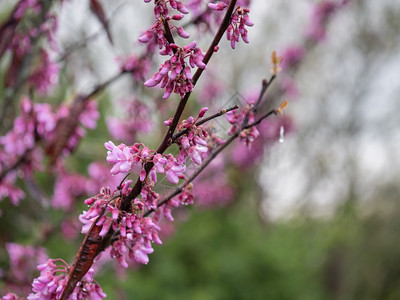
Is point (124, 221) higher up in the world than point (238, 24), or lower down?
lower down

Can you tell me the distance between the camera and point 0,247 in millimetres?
2918

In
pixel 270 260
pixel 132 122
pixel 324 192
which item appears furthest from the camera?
pixel 324 192

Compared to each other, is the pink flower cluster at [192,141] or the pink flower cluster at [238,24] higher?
the pink flower cluster at [238,24]

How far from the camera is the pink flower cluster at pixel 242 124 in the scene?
4.35 feet

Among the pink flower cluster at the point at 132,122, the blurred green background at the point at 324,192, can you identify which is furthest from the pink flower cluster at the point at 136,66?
the blurred green background at the point at 324,192

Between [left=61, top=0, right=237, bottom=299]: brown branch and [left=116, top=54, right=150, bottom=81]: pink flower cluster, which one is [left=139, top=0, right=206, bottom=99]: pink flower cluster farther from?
[left=116, top=54, right=150, bottom=81]: pink flower cluster

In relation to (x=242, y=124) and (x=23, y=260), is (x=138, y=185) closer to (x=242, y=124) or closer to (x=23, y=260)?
(x=242, y=124)

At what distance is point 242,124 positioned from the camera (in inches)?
53.6

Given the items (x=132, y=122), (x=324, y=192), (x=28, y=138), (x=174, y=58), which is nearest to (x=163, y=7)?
(x=174, y=58)

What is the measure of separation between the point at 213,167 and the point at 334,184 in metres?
6.73

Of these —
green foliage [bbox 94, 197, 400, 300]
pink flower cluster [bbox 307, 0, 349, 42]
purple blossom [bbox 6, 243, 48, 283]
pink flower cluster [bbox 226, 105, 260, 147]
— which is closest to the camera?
pink flower cluster [bbox 226, 105, 260, 147]

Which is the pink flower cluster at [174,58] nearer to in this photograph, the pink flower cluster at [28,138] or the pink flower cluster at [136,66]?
the pink flower cluster at [136,66]

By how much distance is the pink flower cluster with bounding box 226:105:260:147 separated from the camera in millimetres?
1327

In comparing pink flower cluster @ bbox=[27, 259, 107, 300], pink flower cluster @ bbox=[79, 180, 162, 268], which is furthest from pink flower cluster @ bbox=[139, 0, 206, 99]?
pink flower cluster @ bbox=[27, 259, 107, 300]
